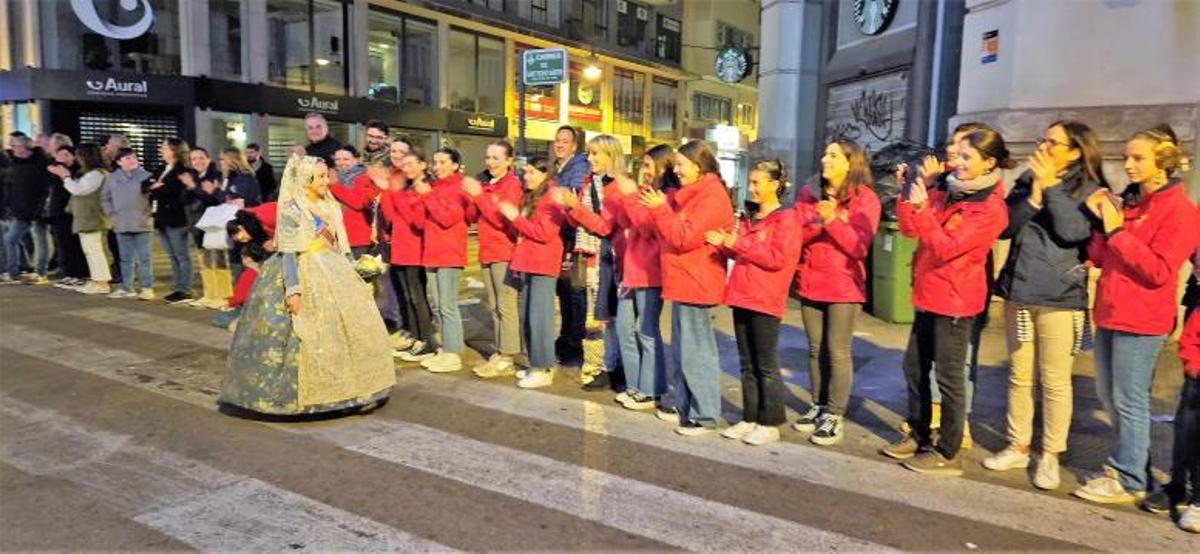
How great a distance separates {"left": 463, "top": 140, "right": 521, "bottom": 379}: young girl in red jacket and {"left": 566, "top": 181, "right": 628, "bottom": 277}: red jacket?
665mm

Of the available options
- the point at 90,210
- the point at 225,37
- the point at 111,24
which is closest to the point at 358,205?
the point at 90,210

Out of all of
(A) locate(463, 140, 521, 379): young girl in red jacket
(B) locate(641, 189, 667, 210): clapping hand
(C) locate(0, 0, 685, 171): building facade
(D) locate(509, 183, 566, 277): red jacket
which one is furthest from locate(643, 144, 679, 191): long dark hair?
(C) locate(0, 0, 685, 171): building facade

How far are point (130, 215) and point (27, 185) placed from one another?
225cm

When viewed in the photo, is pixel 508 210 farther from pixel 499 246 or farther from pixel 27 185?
pixel 27 185

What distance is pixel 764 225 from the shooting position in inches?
205

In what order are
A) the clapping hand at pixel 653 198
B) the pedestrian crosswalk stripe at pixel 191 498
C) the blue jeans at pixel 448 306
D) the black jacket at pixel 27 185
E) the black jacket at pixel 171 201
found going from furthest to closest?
the black jacket at pixel 27 185
the black jacket at pixel 171 201
the blue jeans at pixel 448 306
the clapping hand at pixel 653 198
the pedestrian crosswalk stripe at pixel 191 498

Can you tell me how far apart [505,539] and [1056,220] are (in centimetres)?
321

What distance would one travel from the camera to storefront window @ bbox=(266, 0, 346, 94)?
979 inches

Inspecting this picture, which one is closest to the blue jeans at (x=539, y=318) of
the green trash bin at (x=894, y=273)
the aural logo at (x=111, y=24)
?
the green trash bin at (x=894, y=273)

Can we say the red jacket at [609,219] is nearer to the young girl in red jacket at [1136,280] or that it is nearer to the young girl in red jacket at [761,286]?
the young girl in red jacket at [761,286]

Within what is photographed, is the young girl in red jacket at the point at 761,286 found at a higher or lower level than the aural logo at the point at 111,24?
lower

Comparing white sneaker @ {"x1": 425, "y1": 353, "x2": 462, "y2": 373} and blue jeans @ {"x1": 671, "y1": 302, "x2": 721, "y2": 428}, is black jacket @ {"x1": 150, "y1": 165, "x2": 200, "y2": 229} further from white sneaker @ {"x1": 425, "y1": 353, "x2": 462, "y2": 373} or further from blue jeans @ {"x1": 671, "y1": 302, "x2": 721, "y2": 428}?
blue jeans @ {"x1": 671, "y1": 302, "x2": 721, "y2": 428}

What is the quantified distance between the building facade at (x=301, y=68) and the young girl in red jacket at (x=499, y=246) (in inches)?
724

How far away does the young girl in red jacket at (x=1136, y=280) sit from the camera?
4.08 metres
